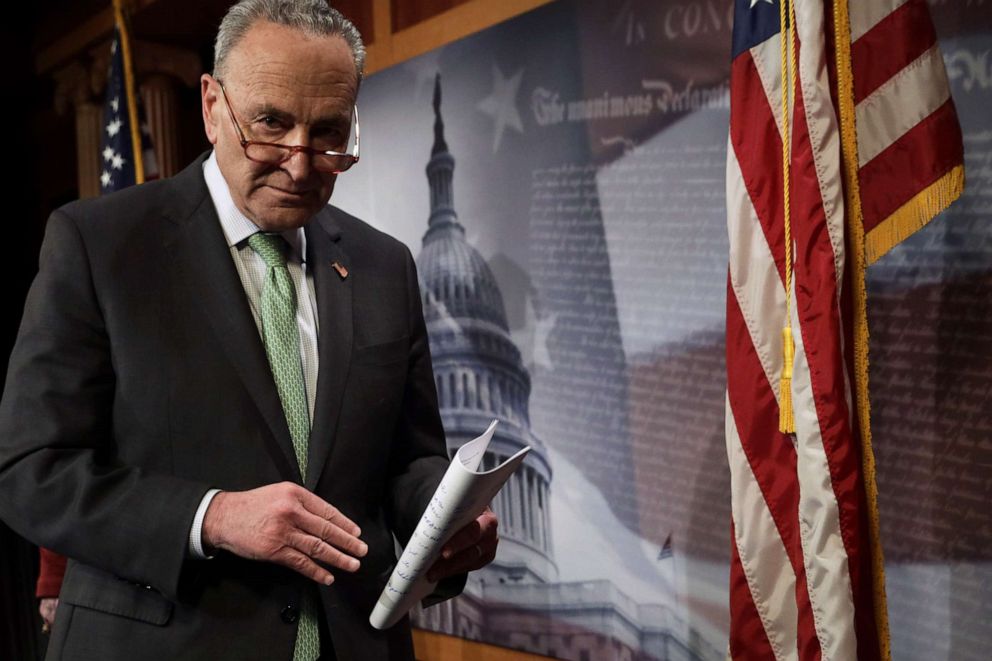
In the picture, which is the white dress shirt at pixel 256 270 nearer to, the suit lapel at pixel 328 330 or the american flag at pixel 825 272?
the suit lapel at pixel 328 330

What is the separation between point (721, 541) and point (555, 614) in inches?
24.8

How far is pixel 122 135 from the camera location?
3.48 m

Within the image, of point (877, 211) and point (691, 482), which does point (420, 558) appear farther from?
point (691, 482)

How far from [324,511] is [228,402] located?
240 millimetres

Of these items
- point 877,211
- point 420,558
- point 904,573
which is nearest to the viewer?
point 420,558

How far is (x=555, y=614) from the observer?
2.83 meters

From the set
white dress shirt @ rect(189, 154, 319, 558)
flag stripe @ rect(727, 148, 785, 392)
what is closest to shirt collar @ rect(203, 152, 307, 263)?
white dress shirt @ rect(189, 154, 319, 558)

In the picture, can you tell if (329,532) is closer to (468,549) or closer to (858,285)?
(468,549)

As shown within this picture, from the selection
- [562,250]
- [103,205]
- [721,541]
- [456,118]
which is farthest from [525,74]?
[103,205]

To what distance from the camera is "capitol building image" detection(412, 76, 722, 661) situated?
2686 mm

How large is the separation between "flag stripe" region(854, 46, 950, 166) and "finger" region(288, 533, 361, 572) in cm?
120

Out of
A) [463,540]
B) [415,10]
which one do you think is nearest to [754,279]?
[463,540]

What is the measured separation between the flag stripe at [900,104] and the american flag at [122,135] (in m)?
2.53

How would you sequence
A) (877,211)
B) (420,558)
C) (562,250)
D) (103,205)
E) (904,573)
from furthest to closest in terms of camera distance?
1. (562,250)
2. (904,573)
3. (877,211)
4. (103,205)
5. (420,558)
